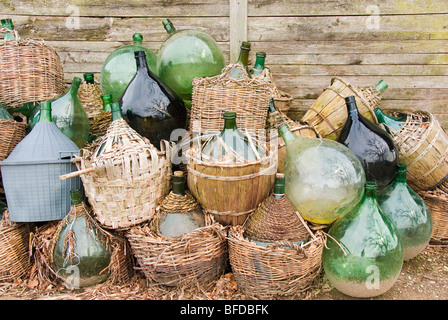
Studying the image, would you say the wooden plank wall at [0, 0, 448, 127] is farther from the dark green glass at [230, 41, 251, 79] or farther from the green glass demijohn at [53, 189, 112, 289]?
the green glass demijohn at [53, 189, 112, 289]

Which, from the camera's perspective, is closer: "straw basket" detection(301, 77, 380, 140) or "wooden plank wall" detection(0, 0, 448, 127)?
"straw basket" detection(301, 77, 380, 140)

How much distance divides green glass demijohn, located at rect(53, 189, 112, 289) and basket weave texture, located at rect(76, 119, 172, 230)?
0.37 feet

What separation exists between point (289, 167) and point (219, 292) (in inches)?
38.1

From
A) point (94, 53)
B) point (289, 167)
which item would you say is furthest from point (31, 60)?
point (289, 167)

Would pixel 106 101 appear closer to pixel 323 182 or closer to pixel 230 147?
pixel 230 147

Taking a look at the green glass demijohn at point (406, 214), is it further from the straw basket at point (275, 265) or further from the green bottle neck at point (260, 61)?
the green bottle neck at point (260, 61)

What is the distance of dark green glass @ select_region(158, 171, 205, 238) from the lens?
253 cm

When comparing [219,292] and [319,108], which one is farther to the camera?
[319,108]

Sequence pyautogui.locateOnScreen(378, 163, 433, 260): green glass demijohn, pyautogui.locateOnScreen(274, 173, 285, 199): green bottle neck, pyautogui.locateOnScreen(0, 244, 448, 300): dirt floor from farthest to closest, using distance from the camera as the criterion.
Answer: pyautogui.locateOnScreen(378, 163, 433, 260): green glass demijohn → pyautogui.locateOnScreen(0, 244, 448, 300): dirt floor → pyautogui.locateOnScreen(274, 173, 285, 199): green bottle neck

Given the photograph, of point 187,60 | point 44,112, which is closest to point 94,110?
point 44,112

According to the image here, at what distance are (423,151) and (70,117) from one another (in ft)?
9.46

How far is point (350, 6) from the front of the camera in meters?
3.92

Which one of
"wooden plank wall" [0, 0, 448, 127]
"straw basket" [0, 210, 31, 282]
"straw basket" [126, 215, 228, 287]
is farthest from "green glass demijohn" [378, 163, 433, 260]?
"straw basket" [0, 210, 31, 282]

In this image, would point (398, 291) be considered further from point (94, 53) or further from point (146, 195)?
point (94, 53)
